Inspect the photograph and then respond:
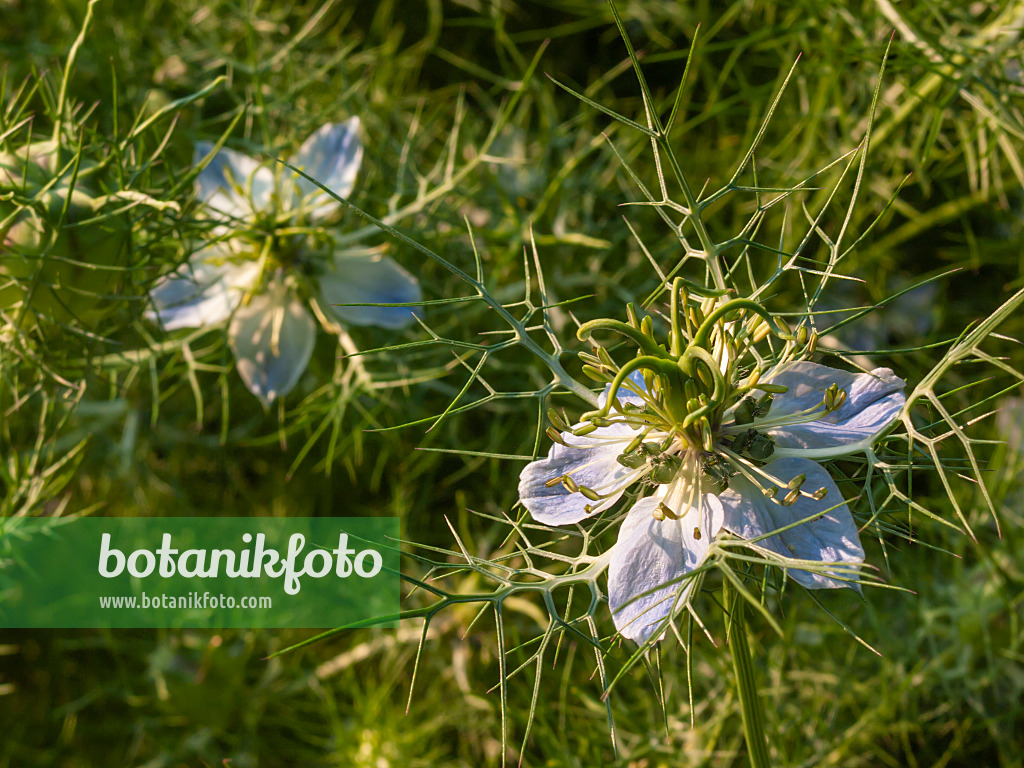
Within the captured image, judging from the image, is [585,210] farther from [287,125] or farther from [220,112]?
[220,112]

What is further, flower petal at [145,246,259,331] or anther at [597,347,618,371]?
flower petal at [145,246,259,331]

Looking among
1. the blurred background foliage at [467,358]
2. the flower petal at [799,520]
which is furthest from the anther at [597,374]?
the blurred background foliage at [467,358]

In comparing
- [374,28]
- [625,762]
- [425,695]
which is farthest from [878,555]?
[374,28]

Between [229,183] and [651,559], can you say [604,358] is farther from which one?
[229,183]

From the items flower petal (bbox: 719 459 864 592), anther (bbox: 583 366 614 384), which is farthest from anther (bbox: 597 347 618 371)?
flower petal (bbox: 719 459 864 592)

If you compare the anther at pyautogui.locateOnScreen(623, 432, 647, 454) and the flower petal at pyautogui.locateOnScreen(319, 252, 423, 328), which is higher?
the flower petal at pyautogui.locateOnScreen(319, 252, 423, 328)

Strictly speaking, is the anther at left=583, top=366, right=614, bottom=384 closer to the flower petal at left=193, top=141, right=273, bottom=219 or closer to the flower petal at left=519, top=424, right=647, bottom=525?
the flower petal at left=519, top=424, right=647, bottom=525

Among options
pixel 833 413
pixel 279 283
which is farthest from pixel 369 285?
pixel 833 413
